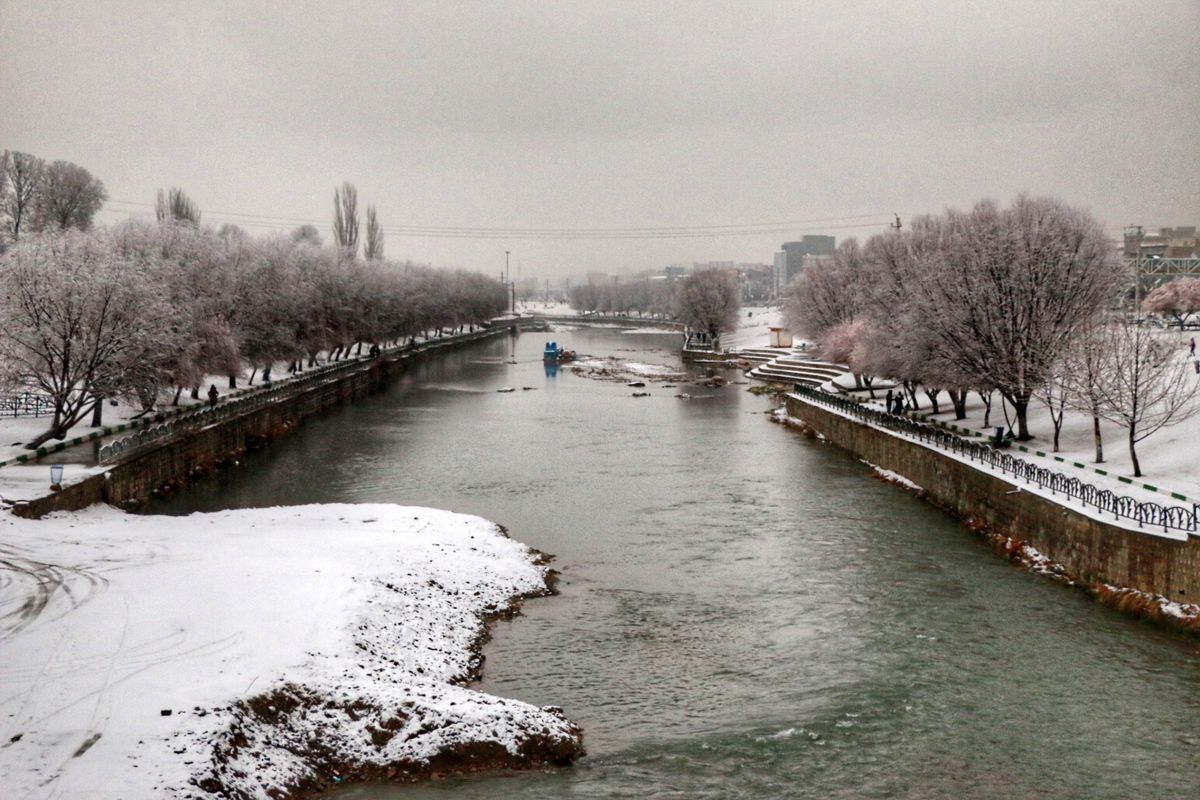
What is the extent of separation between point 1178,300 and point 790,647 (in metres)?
88.3

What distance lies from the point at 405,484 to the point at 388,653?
21770mm

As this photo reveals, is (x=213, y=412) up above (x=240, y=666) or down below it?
above

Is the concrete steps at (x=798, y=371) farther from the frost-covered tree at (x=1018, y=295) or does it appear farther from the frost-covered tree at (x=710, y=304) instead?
the frost-covered tree at (x=1018, y=295)

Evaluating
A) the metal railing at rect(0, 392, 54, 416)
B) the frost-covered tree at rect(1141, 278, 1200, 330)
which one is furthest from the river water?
the frost-covered tree at rect(1141, 278, 1200, 330)

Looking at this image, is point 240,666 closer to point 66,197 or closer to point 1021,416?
point 1021,416

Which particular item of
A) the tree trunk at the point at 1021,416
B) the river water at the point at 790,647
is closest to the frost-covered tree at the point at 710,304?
the river water at the point at 790,647

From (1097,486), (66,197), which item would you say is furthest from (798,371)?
(66,197)

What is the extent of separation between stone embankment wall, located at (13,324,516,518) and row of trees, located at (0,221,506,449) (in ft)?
8.34

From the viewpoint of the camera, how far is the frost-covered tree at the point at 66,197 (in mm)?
90438

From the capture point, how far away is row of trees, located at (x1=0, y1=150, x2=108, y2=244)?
8881 cm

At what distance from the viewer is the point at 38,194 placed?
91.1 metres

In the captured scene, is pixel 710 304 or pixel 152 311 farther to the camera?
pixel 710 304

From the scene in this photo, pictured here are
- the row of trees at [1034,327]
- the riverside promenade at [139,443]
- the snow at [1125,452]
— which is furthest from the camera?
the row of trees at [1034,327]

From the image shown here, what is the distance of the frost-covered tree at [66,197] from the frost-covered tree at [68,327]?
53.8 metres
